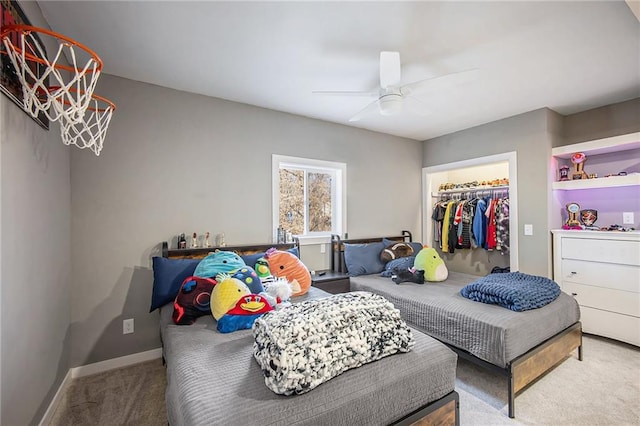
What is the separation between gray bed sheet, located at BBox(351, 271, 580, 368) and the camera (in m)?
1.92

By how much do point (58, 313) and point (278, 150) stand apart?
2.44 m

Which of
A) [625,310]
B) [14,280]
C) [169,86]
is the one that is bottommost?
[625,310]

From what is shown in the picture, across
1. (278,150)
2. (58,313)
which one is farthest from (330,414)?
(278,150)

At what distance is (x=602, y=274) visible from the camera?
2.96 metres

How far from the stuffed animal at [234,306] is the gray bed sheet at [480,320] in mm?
Answer: 1362

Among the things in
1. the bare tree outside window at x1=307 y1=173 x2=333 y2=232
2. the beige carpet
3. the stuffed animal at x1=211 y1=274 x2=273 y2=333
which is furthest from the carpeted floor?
the bare tree outside window at x1=307 y1=173 x2=333 y2=232

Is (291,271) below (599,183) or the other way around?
below

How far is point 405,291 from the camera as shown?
2.76 metres

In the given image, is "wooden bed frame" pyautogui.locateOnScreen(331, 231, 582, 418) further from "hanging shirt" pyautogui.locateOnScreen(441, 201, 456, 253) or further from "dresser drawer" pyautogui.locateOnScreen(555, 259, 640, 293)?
"hanging shirt" pyautogui.locateOnScreen(441, 201, 456, 253)

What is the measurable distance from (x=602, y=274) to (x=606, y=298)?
248 millimetres

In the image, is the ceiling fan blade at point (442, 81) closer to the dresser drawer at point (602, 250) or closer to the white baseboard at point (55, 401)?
the dresser drawer at point (602, 250)

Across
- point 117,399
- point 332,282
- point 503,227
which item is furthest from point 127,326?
point 503,227

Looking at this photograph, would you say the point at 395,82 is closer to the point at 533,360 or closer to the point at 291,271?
the point at 291,271

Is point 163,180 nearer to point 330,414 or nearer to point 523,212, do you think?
point 330,414
